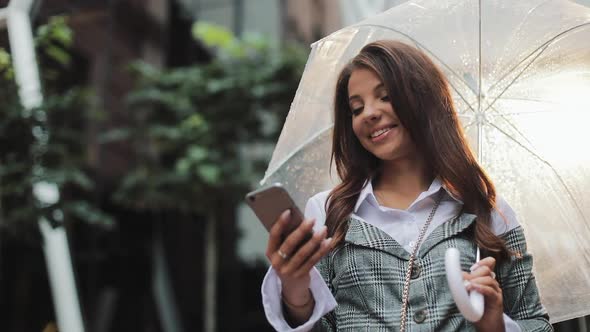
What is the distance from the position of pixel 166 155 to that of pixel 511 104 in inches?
306

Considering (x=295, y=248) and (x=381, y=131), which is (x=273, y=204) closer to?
(x=295, y=248)

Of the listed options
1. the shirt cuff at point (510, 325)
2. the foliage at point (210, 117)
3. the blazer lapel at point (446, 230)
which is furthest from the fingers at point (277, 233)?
the foliage at point (210, 117)

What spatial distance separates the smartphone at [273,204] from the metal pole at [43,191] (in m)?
1.39

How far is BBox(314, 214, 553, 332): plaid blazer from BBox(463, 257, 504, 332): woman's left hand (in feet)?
0.27

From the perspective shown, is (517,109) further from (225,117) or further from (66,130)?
(225,117)

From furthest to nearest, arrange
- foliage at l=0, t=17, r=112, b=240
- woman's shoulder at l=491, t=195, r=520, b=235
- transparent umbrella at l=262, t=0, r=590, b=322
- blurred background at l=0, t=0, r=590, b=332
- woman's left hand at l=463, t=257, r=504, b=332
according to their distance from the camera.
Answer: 1. blurred background at l=0, t=0, r=590, b=332
2. foliage at l=0, t=17, r=112, b=240
3. transparent umbrella at l=262, t=0, r=590, b=322
4. woman's shoulder at l=491, t=195, r=520, b=235
5. woman's left hand at l=463, t=257, r=504, b=332

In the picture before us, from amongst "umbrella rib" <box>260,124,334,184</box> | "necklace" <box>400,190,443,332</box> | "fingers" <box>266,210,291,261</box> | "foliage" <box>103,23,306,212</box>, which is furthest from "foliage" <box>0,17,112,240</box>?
"foliage" <box>103,23,306,212</box>

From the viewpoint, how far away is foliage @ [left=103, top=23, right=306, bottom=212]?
8.46 metres

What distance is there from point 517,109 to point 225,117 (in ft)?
21.2

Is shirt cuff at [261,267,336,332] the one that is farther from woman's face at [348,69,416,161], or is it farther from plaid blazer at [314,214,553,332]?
woman's face at [348,69,416,161]

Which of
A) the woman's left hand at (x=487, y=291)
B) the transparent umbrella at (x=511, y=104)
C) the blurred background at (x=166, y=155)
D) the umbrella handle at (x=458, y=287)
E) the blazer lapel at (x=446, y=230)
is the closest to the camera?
the umbrella handle at (x=458, y=287)

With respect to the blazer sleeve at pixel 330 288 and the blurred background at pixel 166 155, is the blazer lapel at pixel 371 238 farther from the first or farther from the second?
the blurred background at pixel 166 155

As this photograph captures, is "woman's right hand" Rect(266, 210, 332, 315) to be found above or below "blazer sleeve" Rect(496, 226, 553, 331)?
above

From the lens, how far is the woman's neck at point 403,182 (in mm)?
1938
